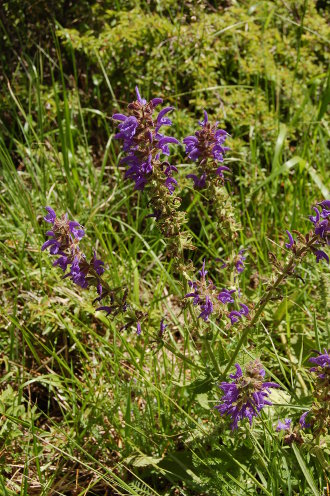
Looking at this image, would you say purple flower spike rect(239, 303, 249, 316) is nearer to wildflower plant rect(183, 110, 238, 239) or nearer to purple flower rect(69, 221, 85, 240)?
wildflower plant rect(183, 110, 238, 239)

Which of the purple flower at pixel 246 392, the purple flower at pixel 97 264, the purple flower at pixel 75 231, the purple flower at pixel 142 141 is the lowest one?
the purple flower at pixel 246 392

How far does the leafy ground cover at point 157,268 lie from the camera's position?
76.9 inches

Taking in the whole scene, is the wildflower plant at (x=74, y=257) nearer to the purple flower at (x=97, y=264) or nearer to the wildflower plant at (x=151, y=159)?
the purple flower at (x=97, y=264)

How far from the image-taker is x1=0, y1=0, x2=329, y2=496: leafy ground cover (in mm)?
1952

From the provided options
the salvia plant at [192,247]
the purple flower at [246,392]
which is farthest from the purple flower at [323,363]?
the purple flower at [246,392]

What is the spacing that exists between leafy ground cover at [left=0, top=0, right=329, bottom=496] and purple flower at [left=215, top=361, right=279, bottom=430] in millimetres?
Answer: 98

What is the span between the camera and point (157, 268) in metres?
2.91

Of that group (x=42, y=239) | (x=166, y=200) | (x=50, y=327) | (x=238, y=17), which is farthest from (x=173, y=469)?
(x=238, y=17)

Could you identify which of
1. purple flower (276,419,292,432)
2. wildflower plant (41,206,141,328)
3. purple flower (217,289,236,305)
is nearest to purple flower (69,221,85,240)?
wildflower plant (41,206,141,328)

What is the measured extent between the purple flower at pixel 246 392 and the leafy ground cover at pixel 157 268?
0.10 m

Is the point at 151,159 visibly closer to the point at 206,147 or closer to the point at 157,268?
the point at 206,147

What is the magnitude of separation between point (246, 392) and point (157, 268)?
Answer: 4.50 feet

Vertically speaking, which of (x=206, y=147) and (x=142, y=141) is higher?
(x=142, y=141)

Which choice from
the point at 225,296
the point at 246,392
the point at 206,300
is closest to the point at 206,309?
the point at 206,300
